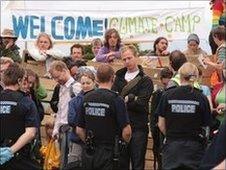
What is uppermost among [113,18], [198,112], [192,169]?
[113,18]

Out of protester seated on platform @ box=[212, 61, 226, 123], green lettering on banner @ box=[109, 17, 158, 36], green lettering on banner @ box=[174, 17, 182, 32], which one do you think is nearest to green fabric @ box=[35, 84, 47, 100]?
protester seated on platform @ box=[212, 61, 226, 123]

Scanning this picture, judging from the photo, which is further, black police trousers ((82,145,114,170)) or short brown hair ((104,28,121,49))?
short brown hair ((104,28,121,49))

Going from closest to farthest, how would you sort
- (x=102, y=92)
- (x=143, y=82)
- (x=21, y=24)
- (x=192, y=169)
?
(x=192, y=169), (x=102, y=92), (x=143, y=82), (x=21, y=24)

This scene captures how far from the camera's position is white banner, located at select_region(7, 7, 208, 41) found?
1280 centimetres

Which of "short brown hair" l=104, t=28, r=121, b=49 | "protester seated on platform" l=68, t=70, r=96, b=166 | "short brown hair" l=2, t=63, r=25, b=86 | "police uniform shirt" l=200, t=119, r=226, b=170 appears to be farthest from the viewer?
"short brown hair" l=104, t=28, r=121, b=49

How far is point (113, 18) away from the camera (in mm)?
13125

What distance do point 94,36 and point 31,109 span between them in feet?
22.5

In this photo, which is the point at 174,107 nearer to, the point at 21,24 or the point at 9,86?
the point at 9,86

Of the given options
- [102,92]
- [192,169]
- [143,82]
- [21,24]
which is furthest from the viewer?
[21,24]

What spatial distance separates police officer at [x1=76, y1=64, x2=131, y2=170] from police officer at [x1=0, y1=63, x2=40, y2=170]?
2.26 ft

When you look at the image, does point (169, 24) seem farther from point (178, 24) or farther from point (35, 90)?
point (35, 90)

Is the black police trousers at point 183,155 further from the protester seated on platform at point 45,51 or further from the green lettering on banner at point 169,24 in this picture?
the green lettering on banner at point 169,24

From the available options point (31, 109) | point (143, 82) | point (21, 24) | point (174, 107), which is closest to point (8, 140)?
point (31, 109)

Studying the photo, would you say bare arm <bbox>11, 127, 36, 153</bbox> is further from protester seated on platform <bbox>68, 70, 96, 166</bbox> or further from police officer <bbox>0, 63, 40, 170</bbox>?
protester seated on platform <bbox>68, 70, 96, 166</bbox>
